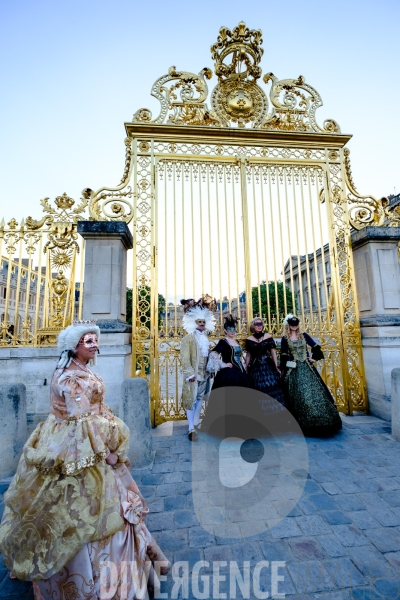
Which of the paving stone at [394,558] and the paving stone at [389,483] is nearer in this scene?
the paving stone at [394,558]

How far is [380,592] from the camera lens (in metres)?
1.83

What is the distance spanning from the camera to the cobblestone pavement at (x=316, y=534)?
190cm

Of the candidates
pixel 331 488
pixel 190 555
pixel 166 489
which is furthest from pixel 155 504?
pixel 331 488

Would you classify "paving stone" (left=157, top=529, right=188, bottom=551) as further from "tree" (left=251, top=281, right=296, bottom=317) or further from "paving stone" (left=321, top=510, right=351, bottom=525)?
"tree" (left=251, top=281, right=296, bottom=317)

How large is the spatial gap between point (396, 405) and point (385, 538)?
2564mm

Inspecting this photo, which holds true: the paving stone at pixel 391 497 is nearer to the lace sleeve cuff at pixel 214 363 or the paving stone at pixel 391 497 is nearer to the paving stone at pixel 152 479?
the paving stone at pixel 152 479

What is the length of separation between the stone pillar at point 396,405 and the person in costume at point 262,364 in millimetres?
1672

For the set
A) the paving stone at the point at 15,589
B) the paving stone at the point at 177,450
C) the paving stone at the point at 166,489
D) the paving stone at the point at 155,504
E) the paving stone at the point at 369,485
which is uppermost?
the paving stone at the point at 15,589

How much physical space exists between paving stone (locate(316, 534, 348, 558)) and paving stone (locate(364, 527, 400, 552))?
29 cm

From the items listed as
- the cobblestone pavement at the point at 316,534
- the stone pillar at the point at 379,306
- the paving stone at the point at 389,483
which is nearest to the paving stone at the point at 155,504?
the cobblestone pavement at the point at 316,534

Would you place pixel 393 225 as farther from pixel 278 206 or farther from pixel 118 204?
pixel 118 204

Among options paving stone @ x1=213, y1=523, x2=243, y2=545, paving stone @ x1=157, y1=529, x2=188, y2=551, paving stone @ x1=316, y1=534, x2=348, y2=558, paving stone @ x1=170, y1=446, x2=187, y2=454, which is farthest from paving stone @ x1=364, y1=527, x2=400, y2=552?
paving stone @ x1=170, y1=446, x2=187, y2=454

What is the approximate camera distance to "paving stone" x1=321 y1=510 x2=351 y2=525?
2.49 meters

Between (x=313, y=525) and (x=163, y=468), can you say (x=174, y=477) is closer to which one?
(x=163, y=468)
